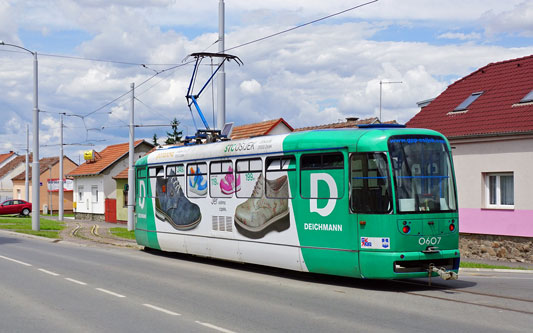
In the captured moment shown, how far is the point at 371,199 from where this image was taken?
12.4m

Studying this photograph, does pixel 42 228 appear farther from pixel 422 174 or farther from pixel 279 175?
pixel 422 174

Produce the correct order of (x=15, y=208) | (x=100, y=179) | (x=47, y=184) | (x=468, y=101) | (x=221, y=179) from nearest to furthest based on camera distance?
(x=221, y=179) → (x=468, y=101) → (x=100, y=179) → (x=15, y=208) → (x=47, y=184)

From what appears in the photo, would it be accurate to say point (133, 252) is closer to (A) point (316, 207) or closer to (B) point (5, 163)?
(A) point (316, 207)

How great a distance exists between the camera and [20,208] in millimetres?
64688

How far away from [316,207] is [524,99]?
1184 cm

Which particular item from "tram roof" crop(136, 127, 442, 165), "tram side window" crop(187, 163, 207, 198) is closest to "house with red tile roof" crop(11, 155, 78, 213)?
"tram side window" crop(187, 163, 207, 198)

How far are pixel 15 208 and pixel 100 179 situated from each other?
516 inches

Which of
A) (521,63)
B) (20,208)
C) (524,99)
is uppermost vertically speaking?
(521,63)

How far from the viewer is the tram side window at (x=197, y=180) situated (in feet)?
57.2

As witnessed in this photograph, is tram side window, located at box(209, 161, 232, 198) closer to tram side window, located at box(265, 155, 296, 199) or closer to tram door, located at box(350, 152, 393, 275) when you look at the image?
tram side window, located at box(265, 155, 296, 199)

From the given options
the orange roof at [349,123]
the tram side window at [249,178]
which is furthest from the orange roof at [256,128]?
the tram side window at [249,178]

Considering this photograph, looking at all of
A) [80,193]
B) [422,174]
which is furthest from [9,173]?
[422,174]

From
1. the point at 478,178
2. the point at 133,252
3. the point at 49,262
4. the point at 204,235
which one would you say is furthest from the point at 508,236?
the point at 49,262

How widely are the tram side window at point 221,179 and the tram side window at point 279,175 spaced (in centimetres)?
149
